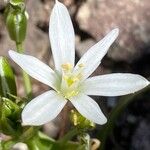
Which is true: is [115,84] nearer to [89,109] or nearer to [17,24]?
[89,109]

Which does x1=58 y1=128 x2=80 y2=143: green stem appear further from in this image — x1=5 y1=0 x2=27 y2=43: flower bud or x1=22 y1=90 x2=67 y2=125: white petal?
x1=5 y1=0 x2=27 y2=43: flower bud

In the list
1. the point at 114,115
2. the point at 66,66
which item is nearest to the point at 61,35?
the point at 66,66

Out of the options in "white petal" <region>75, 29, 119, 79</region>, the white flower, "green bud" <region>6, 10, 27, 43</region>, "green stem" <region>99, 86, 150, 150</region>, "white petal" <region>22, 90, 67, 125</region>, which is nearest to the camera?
Answer: "white petal" <region>22, 90, 67, 125</region>

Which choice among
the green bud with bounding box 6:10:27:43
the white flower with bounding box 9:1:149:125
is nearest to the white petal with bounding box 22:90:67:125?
the white flower with bounding box 9:1:149:125

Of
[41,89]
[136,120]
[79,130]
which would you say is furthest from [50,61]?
[79,130]

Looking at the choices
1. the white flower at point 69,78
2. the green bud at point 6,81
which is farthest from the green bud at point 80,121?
the green bud at point 6,81

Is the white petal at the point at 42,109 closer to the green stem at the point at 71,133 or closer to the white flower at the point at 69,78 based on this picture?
the white flower at the point at 69,78
